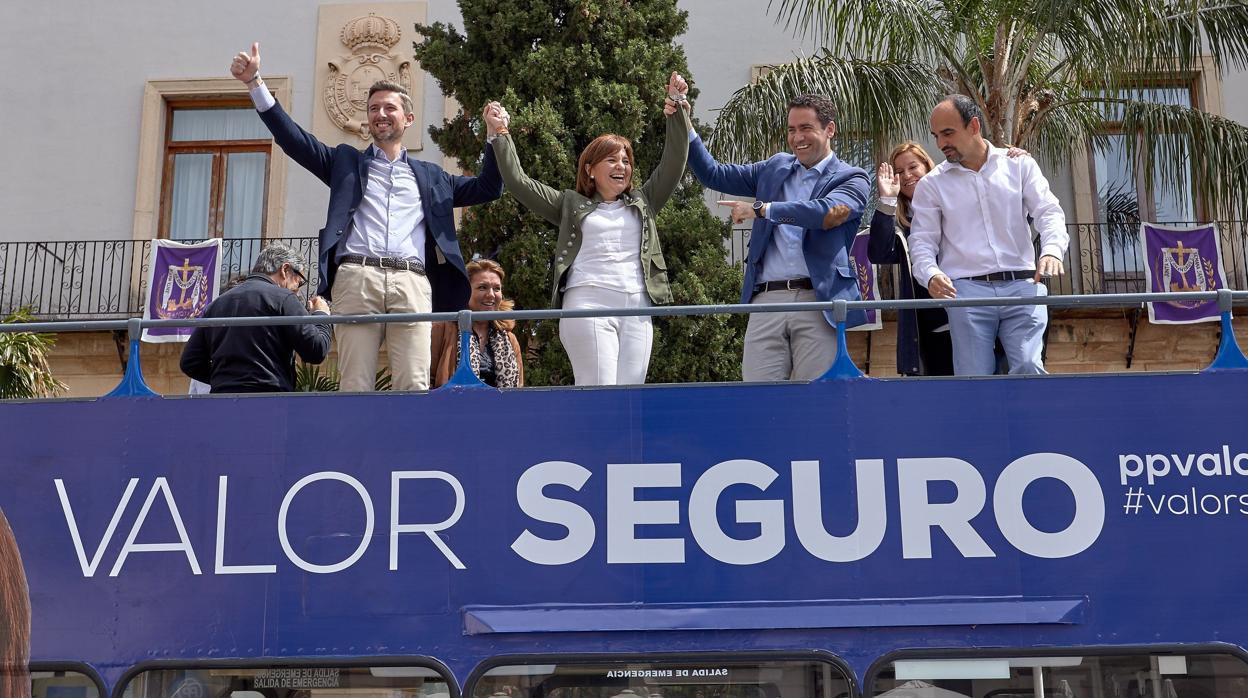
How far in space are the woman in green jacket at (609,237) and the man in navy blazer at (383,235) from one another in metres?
0.33

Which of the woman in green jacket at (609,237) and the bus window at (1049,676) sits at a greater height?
the woman in green jacket at (609,237)

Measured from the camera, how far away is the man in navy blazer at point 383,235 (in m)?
5.42

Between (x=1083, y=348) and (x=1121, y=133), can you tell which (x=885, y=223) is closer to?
(x=1083, y=348)

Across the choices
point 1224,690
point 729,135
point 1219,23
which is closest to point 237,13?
point 729,135

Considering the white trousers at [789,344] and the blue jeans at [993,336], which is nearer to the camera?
the blue jeans at [993,336]

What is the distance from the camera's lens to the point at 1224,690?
4453 millimetres

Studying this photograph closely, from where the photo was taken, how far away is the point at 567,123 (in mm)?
11188

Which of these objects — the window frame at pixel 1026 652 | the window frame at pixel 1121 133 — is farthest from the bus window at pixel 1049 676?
the window frame at pixel 1121 133

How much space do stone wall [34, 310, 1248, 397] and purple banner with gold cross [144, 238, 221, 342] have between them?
466mm

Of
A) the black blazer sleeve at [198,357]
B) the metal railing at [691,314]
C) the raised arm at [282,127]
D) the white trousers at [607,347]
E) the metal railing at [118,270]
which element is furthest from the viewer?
the metal railing at [118,270]

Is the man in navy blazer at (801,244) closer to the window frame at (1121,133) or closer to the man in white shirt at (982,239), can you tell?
the man in white shirt at (982,239)

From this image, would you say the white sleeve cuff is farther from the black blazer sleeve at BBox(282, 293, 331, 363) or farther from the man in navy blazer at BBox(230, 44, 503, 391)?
the black blazer sleeve at BBox(282, 293, 331, 363)

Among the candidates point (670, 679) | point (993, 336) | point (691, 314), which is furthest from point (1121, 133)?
point (670, 679)

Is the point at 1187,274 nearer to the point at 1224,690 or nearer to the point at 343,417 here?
the point at 1224,690
